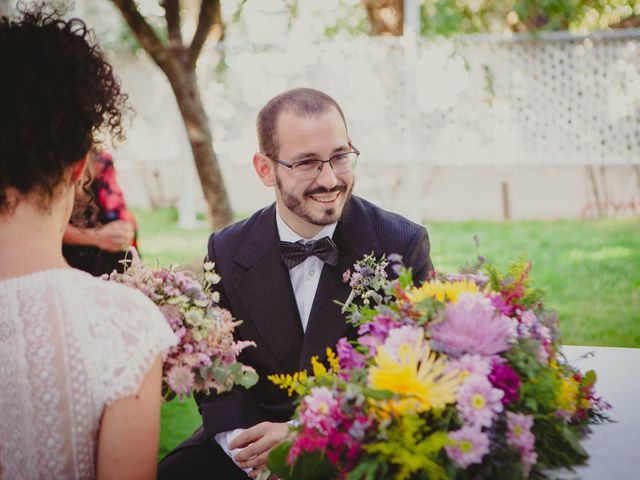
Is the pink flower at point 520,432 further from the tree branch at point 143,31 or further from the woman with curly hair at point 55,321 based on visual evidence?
the tree branch at point 143,31

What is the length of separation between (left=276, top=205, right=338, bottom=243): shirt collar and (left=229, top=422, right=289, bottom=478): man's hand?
35.6 inches

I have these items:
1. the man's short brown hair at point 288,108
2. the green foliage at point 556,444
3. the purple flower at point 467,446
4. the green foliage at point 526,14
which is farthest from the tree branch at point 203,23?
the purple flower at point 467,446

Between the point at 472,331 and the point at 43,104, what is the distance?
3.48ft

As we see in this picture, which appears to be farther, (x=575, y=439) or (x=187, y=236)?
(x=187, y=236)

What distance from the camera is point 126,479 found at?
1.58m

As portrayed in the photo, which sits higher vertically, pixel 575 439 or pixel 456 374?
pixel 456 374

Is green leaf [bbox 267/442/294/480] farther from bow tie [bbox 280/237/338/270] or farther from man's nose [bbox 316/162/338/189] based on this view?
man's nose [bbox 316/162/338/189]

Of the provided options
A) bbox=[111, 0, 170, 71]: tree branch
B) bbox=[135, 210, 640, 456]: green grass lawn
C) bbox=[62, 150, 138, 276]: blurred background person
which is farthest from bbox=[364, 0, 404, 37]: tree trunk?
bbox=[62, 150, 138, 276]: blurred background person

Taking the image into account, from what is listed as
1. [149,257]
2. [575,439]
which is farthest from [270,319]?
[149,257]

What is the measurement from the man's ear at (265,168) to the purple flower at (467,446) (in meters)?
1.82

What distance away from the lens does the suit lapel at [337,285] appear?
2.68 meters

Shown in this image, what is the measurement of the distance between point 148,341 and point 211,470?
117cm

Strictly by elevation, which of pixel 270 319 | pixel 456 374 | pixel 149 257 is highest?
pixel 456 374

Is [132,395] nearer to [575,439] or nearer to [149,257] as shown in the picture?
[575,439]
